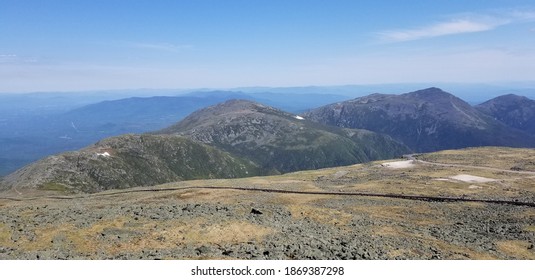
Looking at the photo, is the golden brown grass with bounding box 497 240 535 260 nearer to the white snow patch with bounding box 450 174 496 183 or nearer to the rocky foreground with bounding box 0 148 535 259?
the rocky foreground with bounding box 0 148 535 259

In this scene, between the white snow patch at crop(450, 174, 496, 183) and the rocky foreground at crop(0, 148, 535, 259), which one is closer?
the rocky foreground at crop(0, 148, 535, 259)

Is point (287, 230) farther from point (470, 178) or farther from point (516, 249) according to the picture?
point (470, 178)

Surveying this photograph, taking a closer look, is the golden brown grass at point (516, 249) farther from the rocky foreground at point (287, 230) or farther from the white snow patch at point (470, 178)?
the white snow patch at point (470, 178)

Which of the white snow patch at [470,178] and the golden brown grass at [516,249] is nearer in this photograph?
the golden brown grass at [516,249]

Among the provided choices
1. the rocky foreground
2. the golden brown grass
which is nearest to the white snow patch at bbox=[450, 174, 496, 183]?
the rocky foreground

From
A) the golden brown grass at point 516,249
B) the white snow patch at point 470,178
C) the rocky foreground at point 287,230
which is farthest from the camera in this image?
the white snow patch at point 470,178

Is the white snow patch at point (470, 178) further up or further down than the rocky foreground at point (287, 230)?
further down

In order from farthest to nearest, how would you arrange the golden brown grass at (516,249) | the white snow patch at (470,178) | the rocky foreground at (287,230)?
the white snow patch at (470,178)
the golden brown grass at (516,249)
the rocky foreground at (287,230)

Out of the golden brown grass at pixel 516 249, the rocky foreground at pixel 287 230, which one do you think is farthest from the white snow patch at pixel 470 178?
the golden brown grass at pixel 516 249

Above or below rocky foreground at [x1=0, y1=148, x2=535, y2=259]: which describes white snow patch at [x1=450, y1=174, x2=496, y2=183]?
below

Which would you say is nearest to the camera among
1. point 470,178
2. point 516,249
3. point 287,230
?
point 516,249

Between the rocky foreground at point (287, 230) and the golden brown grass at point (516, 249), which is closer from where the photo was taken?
the rocky foreground at point (287, 230)

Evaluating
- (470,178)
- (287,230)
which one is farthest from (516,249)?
(470,178)
